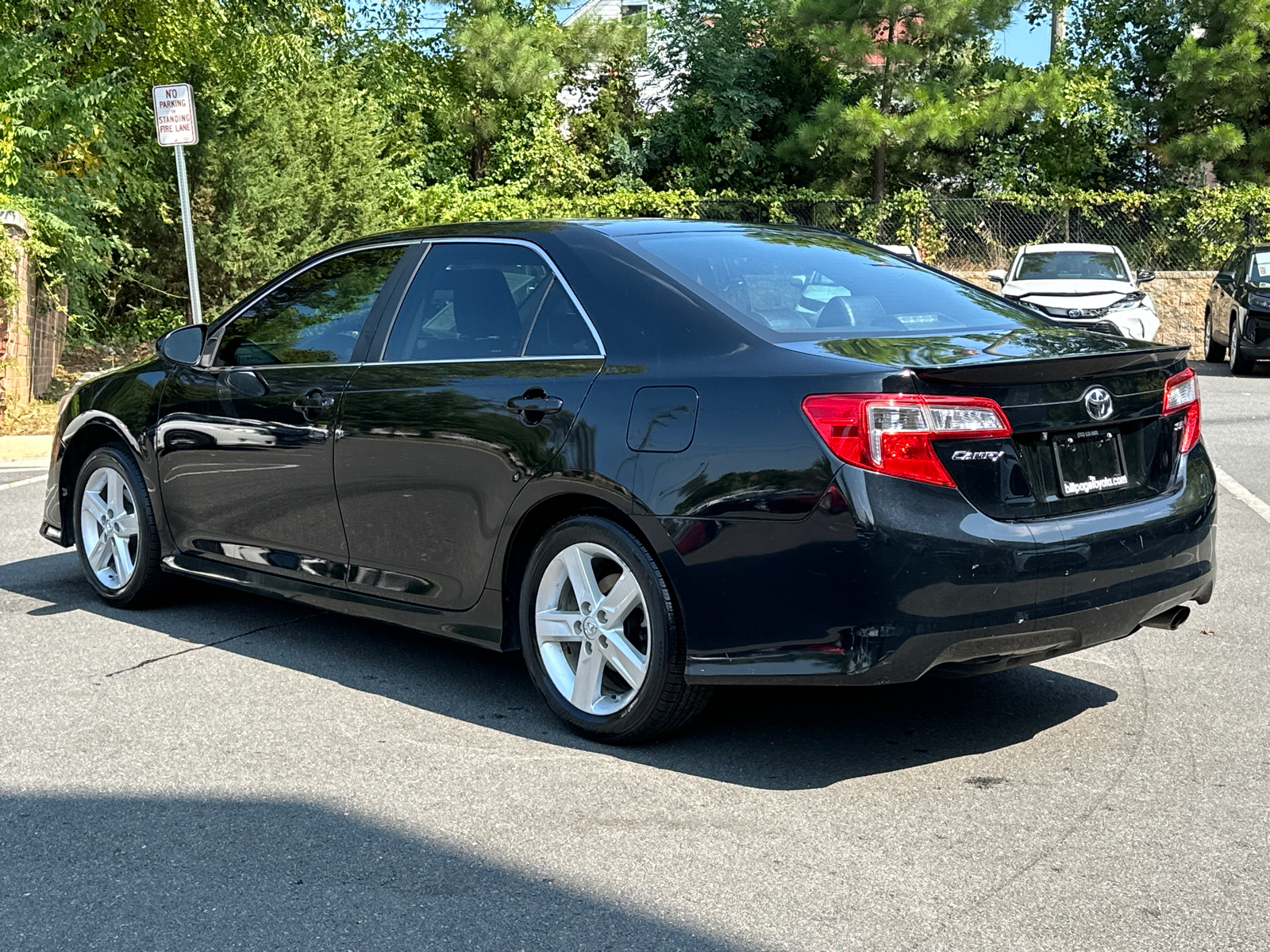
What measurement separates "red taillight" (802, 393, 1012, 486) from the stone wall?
2340 centimetres

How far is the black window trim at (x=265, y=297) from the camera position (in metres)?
5.57

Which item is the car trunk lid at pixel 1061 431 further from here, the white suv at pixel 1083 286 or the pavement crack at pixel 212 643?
the white suv at pixel 1083 286

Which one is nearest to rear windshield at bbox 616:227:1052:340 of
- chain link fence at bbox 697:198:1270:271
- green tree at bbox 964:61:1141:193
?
chain link fence at bbox 697:198:1270:271

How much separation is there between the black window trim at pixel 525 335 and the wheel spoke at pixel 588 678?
90 centimetres

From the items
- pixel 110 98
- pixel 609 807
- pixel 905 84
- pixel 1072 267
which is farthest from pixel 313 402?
pixel 905 84

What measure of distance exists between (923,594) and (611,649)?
1015mm

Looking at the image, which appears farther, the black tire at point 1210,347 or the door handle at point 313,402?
the black tire at point 1210,347

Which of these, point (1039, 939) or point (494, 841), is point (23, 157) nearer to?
point (494, 841)

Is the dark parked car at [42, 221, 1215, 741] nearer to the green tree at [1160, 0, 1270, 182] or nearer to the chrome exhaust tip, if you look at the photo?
the chrome exhaust tip

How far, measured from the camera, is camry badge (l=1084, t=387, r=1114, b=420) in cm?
436

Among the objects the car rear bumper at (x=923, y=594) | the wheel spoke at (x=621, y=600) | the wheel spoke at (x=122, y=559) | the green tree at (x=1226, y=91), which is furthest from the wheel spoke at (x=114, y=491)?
the green tree at (x=1226, y=91)

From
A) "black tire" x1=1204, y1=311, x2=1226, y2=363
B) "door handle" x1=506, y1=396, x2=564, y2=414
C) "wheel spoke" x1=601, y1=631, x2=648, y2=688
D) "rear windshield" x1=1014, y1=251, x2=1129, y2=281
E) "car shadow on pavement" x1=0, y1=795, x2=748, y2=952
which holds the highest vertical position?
"door handle" x1=506, y1=396, x2=564, y2=414

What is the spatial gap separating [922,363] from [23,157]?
12.2m

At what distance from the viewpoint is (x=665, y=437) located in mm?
4414
